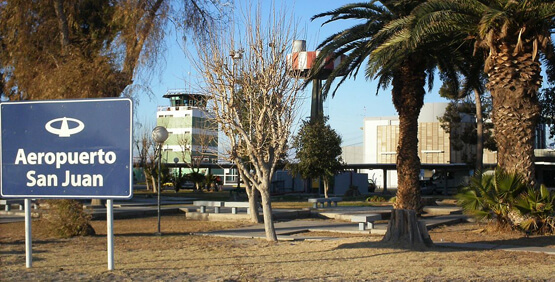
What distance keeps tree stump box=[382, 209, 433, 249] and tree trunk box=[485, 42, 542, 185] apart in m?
5.08

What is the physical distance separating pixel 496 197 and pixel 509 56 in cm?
379

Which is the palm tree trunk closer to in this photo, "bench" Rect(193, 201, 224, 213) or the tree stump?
"bench" Rect(193, 201, 224, 213)

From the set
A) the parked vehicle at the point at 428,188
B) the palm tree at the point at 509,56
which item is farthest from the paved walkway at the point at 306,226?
the parked vehicle at the point at 428,188

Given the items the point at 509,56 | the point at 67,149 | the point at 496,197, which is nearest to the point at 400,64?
the point at 509,56

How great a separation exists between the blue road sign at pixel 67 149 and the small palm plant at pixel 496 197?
10.1 m

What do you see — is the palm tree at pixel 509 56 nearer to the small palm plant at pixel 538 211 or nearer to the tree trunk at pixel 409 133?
the small palm plant at pixel 538 211

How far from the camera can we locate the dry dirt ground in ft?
30.5

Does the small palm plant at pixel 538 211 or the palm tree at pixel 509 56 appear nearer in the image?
the small palm plant at pixel 538 211

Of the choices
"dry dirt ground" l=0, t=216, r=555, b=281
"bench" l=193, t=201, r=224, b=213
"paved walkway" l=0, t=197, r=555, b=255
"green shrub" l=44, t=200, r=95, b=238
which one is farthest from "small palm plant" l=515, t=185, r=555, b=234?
"green shrub" l=44, t=200, r=95, b=238

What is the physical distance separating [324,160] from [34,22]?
2261 cm

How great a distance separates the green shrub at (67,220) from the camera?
14523mm

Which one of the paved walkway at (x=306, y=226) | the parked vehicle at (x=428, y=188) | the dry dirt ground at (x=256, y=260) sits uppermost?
the dry dirt ground at (x=256, y=260)

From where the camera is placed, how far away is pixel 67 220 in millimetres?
14539

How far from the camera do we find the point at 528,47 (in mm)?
16469
